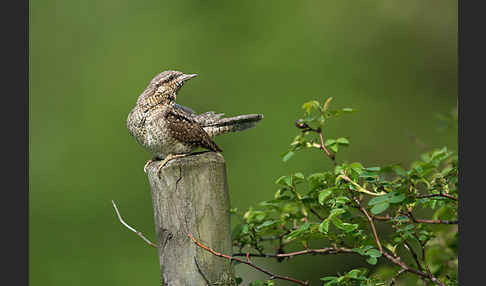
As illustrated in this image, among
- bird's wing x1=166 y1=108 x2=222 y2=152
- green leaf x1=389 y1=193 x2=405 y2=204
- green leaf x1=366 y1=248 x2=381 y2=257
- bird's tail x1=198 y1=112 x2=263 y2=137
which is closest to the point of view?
green leaf x1=389 y1=193 x2=405 y2=204

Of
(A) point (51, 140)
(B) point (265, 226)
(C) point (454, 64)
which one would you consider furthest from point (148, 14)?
(B) point (265, 226)

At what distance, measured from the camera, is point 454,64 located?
21.0 ft

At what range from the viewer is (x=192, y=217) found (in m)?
2.04

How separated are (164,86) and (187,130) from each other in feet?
0.76

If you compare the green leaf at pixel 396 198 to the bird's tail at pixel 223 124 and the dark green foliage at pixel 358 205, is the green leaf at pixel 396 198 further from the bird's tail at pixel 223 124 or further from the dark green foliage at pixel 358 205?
the bird's tail at pixel 223 124

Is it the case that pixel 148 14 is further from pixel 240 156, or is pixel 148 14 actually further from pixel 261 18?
pixel 240 156

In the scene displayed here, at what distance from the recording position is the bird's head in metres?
2.30

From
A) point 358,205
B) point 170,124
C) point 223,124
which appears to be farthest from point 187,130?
point 358,205

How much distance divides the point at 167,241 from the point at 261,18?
4.69 metres

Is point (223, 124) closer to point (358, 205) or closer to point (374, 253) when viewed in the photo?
point (358, 205)

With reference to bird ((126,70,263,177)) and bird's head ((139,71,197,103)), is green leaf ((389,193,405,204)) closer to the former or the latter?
bird ((126,70,263,177))

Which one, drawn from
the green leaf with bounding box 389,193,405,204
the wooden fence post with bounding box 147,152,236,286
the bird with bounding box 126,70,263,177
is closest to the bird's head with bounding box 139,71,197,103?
the bird with bounding box 126,70,263,177

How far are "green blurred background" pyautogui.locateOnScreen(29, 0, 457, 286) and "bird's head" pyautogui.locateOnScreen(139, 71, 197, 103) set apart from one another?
2.77 m

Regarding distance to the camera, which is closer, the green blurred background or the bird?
the bird
